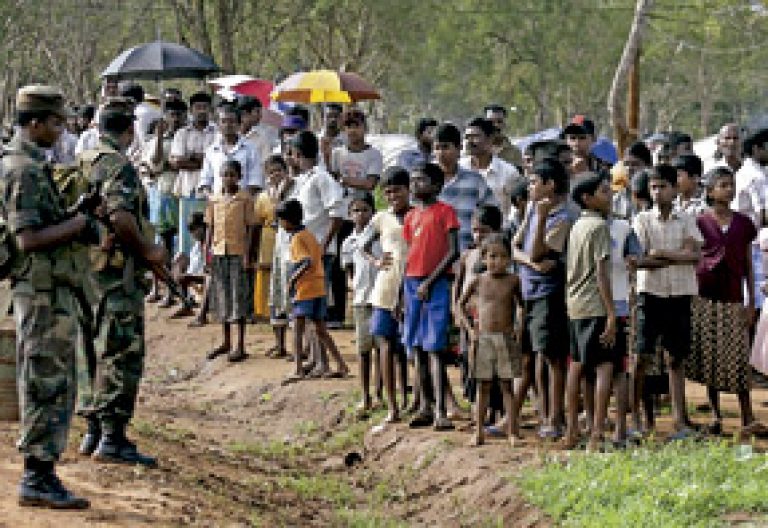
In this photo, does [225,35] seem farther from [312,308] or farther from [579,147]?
[579,147]

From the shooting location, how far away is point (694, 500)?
8016 millimetres

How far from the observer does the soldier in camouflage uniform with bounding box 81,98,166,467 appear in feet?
28.4

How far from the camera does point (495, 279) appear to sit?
32.8ft

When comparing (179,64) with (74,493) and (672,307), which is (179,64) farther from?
(74,493)

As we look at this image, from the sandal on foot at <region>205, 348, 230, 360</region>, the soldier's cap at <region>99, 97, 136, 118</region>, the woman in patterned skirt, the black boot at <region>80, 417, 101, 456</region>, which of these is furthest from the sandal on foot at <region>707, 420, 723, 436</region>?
the sandal on foot at <region>205, 348, 230, 360</region>

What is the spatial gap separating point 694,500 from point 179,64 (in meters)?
12.2

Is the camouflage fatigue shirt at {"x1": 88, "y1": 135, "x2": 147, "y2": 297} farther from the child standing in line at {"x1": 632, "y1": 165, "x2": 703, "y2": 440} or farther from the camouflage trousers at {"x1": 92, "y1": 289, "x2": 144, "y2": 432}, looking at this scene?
the child standing in line at {"x1": 632, "y1": 165, "x2": 703, "y2": 440}

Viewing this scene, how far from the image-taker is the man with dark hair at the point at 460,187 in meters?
11.1

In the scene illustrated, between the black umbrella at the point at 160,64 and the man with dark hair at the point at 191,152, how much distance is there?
2.21 meters

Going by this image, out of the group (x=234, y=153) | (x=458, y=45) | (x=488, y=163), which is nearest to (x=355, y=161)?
(x=234, y=153)

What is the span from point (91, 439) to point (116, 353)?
24.7 inches

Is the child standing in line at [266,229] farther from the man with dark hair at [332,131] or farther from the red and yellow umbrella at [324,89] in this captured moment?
the red and yellow umbrella at [324,89]

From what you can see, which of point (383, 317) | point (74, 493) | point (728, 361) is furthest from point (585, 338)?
point (74, 493)

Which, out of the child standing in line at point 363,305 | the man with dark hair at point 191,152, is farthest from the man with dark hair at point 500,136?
the man with dark hair at point 191,152
